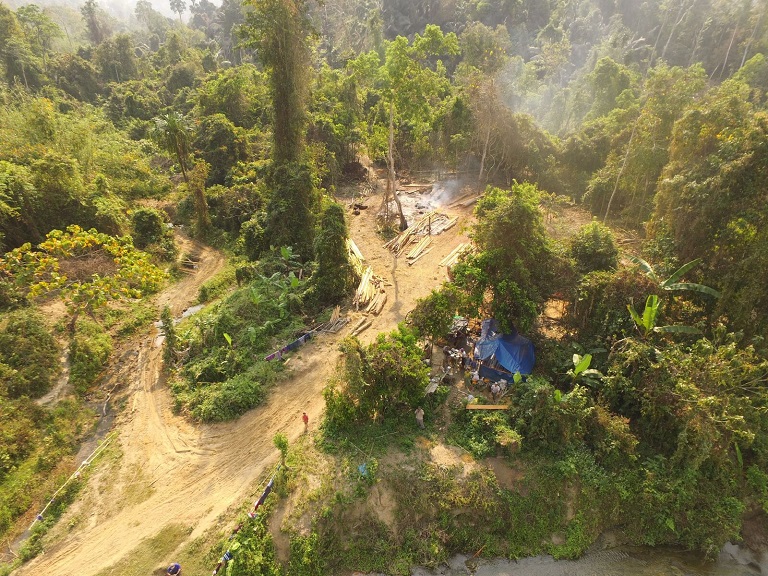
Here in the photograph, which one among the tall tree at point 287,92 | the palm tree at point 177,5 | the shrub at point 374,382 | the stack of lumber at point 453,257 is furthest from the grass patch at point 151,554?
the palm tree at point 177,5

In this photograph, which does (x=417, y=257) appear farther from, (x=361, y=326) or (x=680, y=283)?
(x=680, y=283)

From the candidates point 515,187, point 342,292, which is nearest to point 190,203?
point 342,292

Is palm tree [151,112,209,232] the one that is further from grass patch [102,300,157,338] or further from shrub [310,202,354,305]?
shrub [310,202,354,305]

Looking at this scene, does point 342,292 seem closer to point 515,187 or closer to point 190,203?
point 515,187

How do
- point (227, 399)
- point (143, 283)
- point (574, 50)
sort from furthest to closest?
point (574, 50) < point (143, 283) < point (227, 399)

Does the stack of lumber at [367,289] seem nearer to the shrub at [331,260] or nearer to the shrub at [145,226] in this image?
the shrub at [331,260]

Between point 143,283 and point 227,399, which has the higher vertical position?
point 143,283

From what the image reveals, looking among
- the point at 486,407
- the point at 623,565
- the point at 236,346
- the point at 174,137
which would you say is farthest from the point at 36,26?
the point at 623,565
